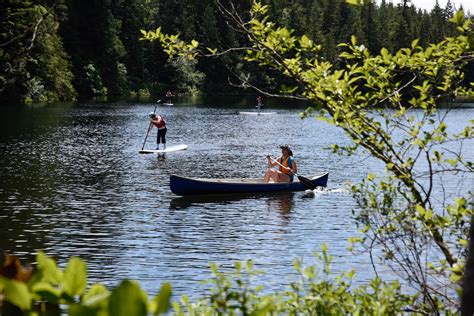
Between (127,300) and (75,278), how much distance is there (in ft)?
1.07

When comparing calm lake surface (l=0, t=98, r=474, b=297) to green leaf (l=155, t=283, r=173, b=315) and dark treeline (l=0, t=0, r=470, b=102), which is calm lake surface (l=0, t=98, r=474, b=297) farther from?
dark treeline (l=0, t=0, r=470, b=102)

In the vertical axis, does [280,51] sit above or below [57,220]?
above

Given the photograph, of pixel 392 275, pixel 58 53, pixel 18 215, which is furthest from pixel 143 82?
pixel 392 275

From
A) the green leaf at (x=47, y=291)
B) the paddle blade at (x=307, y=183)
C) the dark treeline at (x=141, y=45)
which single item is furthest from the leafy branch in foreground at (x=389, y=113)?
the dark treeline at (x=141, y=45)

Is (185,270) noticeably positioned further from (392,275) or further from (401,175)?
(401,175)

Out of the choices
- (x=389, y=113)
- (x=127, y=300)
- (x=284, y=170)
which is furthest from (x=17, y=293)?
(x=284, y=170)

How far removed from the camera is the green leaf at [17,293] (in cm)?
151

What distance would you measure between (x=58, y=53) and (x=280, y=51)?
84572mm

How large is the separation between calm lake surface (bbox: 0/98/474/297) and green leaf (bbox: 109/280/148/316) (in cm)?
665

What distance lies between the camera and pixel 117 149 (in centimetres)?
3953

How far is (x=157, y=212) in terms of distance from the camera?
2186 centimetres

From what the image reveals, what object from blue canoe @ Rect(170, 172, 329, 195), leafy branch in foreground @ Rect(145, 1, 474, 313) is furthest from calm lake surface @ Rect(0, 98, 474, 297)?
leafy branch in foreground @ Rect(145, 1, 474, 313)

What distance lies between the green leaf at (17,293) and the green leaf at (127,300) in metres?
0.26

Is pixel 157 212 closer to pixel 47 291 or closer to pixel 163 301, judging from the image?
pixel 47 291
